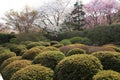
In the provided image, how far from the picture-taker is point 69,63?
5.52 meters

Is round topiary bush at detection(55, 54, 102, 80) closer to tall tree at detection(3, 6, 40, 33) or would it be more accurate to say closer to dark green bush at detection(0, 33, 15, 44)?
dark green bush at detection(0, 33, 15, 44)

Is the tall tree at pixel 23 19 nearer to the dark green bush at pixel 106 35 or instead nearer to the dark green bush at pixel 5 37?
the dark green bush at pixel 5 37

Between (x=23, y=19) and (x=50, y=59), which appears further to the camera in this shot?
(x=23, y=19)

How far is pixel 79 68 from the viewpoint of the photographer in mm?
5371

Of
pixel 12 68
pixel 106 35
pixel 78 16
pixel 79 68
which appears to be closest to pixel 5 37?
pixel 106 35

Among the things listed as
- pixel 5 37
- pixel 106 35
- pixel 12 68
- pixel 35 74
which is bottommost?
pixel 5 37

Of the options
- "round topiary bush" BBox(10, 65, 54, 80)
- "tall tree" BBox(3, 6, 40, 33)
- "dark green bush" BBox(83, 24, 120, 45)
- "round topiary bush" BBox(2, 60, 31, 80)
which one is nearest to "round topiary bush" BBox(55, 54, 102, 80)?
"round topiary bush" BBox(10, 65, 54, 80)

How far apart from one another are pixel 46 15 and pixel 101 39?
12.6 m

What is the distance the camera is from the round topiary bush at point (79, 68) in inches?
210

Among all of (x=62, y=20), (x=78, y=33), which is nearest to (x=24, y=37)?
(x=78, y=33)

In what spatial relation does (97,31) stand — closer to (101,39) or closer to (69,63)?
(101,39)

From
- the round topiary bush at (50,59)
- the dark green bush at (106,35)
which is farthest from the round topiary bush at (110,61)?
the dark green bush at (106,35)

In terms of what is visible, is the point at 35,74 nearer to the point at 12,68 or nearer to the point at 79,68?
the point at 79,68

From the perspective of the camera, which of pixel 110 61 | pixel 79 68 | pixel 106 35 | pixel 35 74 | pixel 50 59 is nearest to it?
pixel 79 68
